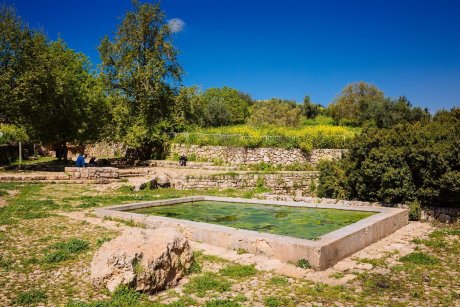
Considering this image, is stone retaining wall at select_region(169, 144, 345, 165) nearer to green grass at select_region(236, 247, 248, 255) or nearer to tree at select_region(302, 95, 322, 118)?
green grass at select_region(236, 247, 248, 255)

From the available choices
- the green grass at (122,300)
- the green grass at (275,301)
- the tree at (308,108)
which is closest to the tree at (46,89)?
the green grass at (122,300)

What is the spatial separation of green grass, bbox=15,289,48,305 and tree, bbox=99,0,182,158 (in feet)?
80.1

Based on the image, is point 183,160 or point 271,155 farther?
point 183,160

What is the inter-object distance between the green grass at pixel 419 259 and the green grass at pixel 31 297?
630 centimetres

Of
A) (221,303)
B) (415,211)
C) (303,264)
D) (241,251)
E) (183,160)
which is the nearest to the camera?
(221,303)

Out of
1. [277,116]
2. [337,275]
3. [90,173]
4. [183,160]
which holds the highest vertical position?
[277,116]

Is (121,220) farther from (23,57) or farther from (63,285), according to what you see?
(23,57)

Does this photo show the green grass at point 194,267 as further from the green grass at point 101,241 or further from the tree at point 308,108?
the tree at point 308,108

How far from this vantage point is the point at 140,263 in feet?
17.6

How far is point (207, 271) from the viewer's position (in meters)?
6.37

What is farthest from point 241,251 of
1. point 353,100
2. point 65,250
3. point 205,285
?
point 353,100

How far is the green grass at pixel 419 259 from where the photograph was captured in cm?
696

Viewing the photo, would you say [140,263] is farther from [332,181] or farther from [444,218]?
[332,181]

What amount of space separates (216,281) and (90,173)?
1638cm
